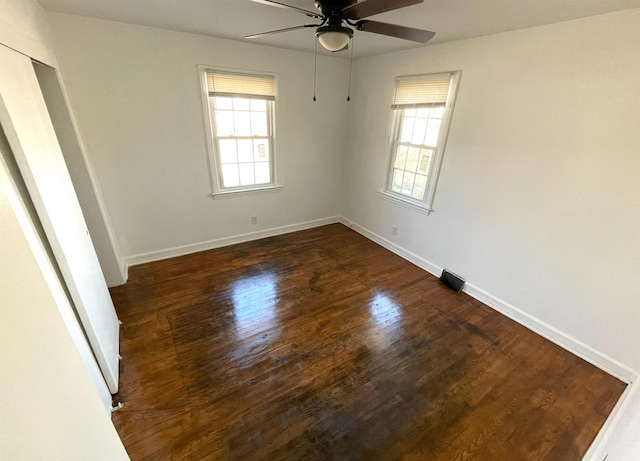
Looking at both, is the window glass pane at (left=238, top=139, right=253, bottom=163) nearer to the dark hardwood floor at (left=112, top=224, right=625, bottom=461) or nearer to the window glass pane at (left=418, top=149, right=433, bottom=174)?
the dark hardwood floor at (left=112, top=224, right=625, bottom=461)

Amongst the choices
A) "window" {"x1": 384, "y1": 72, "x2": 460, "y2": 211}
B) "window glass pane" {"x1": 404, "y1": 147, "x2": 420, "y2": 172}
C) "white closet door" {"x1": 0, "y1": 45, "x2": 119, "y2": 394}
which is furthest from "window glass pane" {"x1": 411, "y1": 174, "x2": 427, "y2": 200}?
"white closet door" {"x1": 0, "y1": 45, "x2": 119, "y2": 394}

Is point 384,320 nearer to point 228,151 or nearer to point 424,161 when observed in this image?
point 424,161

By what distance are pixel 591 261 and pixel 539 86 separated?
1479 millimetres

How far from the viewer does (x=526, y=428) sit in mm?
1741

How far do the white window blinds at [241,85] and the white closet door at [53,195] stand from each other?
67.3 inches

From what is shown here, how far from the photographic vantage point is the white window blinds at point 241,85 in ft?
10.1

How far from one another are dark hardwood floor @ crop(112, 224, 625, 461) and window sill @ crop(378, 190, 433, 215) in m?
0.92

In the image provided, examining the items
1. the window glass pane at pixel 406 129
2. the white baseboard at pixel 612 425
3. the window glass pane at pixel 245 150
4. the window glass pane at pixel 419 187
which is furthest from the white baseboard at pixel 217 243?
the white baseboard at pixel 612 425

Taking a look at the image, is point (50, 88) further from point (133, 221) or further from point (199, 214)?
point (199, 214)

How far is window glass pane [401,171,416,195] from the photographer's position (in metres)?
3.46

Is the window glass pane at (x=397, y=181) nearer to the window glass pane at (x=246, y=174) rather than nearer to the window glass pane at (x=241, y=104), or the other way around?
the window glass pane at (x=246, y=174)

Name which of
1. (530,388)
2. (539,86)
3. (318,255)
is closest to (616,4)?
(539,86)

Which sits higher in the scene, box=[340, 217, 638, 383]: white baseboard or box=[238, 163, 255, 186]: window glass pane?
box=[238, 163, 255, 186]: window glass pane

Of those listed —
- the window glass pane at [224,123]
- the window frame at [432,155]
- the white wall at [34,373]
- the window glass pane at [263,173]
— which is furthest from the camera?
the window glass pane at [263,173]
